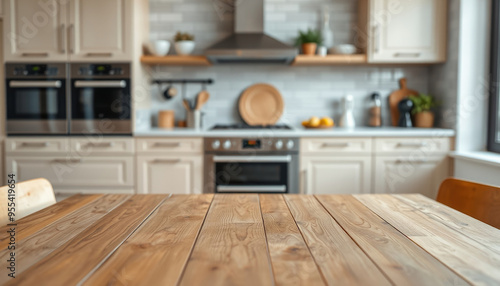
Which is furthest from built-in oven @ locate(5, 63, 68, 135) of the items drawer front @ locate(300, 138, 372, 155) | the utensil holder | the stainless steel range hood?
drawer front @ locate(300, 138, 372, 155)

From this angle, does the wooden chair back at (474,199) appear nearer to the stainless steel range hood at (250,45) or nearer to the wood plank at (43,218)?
the wood plank at (43,218)

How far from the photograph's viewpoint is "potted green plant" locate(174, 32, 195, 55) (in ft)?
11.6

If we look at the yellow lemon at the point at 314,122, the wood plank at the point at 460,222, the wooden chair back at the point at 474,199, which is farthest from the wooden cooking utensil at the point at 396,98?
the wood plank at the point at 460,222

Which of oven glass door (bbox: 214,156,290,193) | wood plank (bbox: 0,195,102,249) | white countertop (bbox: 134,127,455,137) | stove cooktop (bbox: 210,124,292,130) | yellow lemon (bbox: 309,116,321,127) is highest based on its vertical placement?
yellow lemon (bbox: 309,116,321,127)

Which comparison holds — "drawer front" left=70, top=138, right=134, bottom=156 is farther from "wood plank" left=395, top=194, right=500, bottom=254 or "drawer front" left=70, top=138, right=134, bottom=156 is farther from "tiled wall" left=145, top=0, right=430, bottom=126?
"wood plank" left=395, top=194, right=500, bottom=254

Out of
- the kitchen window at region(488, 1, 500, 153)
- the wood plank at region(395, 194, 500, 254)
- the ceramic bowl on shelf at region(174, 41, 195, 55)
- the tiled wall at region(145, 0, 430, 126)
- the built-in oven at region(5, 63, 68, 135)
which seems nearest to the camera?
the wood plank at region(395, 194, 500, 254)

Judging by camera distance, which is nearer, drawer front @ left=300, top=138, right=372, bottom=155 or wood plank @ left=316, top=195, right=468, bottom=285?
wood plank @ left=316, top=195, right=468, bottom=285

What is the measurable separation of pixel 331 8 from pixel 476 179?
6.22 feet

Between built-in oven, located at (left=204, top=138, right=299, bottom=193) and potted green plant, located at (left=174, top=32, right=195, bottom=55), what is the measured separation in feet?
2.84

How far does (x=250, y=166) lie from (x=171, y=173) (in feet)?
2.01

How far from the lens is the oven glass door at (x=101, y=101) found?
326cm

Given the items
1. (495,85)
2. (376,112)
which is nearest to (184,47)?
(376,112)

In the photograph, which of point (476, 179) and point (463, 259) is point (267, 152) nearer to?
point (476, 179)

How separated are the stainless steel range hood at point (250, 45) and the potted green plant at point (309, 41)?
0.16 metres
